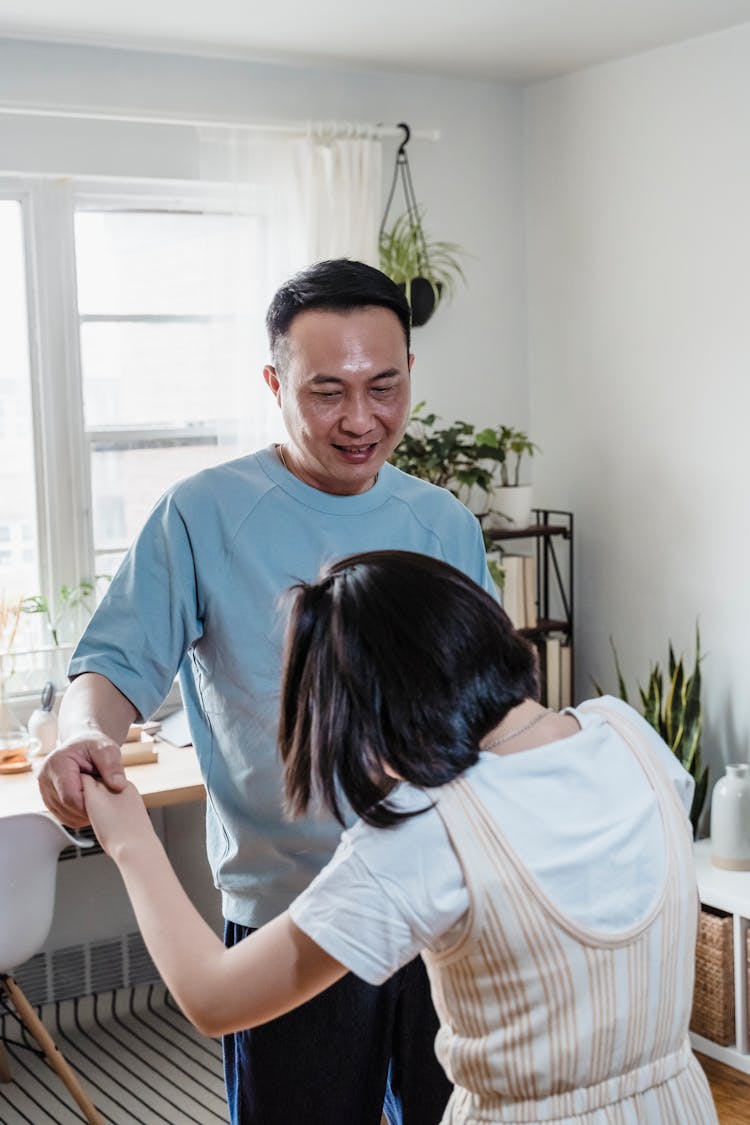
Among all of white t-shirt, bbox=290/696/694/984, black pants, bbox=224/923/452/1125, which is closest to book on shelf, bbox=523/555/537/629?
black pants, bbox=224/923/452/1125

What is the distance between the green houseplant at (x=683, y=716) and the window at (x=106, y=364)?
128 cm

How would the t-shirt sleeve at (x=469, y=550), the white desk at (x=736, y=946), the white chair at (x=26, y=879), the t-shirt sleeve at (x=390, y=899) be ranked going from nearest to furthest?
1. the t-shirt sleeve at (x=390, y=899)
2. the t-shirt sleeve at (x=469, y=550)
3. the white chair at (x=26, y=879)
4. the white desk at (x=736, y=946)

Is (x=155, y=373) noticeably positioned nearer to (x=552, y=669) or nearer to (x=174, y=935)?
(x=552, y=669)

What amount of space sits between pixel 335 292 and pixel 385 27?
2118 millimetres

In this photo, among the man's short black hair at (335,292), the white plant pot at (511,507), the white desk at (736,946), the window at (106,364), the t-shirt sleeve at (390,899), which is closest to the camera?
the t-shirt sleeve at (390,899)

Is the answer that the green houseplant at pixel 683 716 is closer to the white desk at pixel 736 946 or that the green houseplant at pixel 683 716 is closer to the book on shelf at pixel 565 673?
the white desk at pixel 736 946

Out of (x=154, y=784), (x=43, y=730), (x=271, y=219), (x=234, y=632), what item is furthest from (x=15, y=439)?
(x=234, y=632)

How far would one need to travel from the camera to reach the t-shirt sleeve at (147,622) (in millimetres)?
1426

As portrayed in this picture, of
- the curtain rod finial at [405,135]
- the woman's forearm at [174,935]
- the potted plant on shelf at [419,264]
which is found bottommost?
the woman's forearm at [174,935]

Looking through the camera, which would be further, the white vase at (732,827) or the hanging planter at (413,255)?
the hanging planter at (413,255)

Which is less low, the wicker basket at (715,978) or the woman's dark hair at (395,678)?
the woman's dark hair at (395,678)

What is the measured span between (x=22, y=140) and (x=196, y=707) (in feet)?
7.49

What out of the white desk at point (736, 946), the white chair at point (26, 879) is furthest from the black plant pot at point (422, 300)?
the white chair at point (26, 879)

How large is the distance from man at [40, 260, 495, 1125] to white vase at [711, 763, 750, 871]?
1.89m
